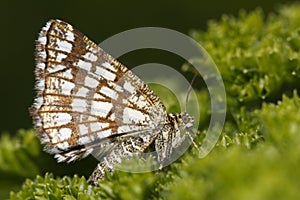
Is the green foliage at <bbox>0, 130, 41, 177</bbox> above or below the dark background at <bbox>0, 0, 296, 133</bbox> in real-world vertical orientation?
below

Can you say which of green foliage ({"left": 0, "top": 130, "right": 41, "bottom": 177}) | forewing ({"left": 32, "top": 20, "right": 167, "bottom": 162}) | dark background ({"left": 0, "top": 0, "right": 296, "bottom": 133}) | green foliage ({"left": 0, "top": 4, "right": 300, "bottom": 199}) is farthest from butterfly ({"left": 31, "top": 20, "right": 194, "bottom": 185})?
dark background ({"left": 0, "top": 0, "right": 296, "bottom": 133})

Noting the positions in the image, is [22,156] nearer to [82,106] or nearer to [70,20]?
[82,106]

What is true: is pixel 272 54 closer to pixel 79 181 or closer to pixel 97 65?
pixel 97 65

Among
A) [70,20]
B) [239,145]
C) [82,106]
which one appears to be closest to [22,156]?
[82,106]

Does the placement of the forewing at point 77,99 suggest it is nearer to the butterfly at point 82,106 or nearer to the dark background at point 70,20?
the butterfly at point 82,106

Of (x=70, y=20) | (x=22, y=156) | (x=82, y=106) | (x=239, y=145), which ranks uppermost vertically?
(x=70, y=20)

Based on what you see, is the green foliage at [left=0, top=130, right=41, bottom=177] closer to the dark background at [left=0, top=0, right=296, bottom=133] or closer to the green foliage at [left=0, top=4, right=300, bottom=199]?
the green foliage at [left=0, top=4, right=300, bottom=199]

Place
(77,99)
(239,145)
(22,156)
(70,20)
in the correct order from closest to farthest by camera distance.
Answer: (239,145) → (77,99) → (22,156) → (70,20)
